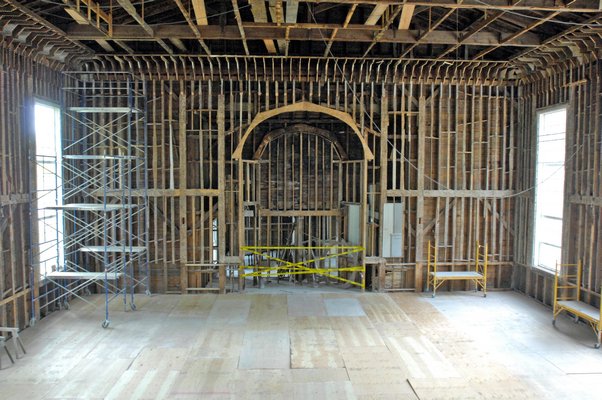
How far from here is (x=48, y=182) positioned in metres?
12.0

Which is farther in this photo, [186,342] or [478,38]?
[478,38]

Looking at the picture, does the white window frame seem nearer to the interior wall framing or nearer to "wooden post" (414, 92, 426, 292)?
the interior wall framing

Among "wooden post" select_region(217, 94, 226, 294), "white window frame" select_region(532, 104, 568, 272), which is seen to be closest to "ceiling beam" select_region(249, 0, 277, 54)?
"wooden post" select_region(217, 94, 226, 294)

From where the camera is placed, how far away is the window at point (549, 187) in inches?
481

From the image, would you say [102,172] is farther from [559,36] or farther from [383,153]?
[559,36]

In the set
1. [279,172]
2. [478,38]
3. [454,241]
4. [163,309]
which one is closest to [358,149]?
[279,172]

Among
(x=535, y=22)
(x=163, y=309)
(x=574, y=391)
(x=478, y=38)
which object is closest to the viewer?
(x=574, y=391)

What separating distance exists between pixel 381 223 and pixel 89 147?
8.89 m

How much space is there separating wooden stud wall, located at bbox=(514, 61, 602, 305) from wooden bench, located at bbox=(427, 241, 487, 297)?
3.64 feet

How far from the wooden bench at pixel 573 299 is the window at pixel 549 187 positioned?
79 cm

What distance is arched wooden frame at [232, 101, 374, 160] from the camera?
13.4 meters

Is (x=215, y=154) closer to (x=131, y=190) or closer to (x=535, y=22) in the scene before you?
(x=131, y=190)

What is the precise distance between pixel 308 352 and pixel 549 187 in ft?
27.5

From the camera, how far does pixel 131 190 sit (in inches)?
514
